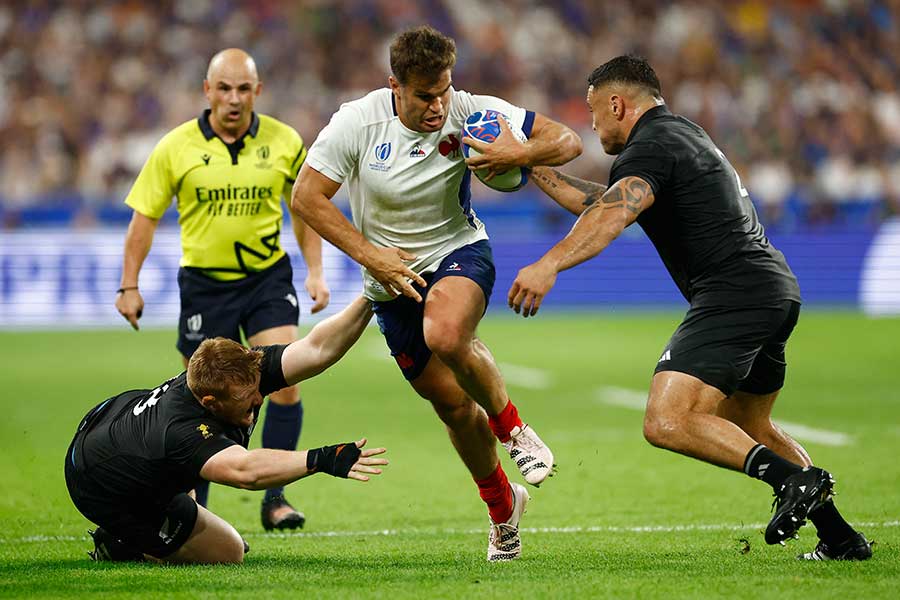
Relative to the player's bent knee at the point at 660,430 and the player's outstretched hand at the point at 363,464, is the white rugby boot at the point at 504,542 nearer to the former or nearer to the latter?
the player's bent knee at the point at 660,430

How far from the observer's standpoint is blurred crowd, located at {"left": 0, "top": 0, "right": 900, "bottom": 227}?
23.0 meters

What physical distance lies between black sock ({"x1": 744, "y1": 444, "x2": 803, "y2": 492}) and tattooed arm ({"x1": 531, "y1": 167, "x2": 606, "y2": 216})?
181 cm

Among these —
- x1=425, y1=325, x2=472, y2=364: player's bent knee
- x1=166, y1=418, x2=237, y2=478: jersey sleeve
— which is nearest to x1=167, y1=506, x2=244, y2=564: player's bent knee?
x1=166, y1=418, x2=237, y2=478: jersey sleeve

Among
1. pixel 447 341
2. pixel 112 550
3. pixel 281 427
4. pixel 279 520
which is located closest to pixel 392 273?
pixel 447 341

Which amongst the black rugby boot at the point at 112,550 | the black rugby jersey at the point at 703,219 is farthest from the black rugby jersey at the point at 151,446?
the black rugby jersey at the point at 703,219

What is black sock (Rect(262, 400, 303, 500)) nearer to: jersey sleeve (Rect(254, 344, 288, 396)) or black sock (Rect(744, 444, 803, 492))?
jersey sleeve (Rect(254, 344, 288, 396))

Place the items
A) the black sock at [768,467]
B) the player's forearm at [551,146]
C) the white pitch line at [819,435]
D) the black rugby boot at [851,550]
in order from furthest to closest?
the white pitch line at [819,435]
the player's forearm at [551,146]
the black rugby boot at [851,550]
the black sock at [768,467]

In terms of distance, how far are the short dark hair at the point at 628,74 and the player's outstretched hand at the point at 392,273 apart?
4.50ft

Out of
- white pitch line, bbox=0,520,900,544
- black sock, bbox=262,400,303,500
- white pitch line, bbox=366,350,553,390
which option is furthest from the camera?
white pitch line, bbox=366,350,553,390

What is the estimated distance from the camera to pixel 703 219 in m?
6.55

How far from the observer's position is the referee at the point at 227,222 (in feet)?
28.8

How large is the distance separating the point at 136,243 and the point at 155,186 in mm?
401

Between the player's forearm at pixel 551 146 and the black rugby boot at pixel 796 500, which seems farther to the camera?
the player's forearm at pixel 551 146

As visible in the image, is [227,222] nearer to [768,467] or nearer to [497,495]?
[497,495]
